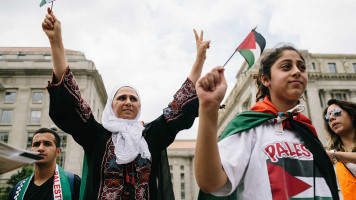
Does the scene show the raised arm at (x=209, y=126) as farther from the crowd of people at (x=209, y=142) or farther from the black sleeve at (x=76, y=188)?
the black sleeve at (x=76, y=188)

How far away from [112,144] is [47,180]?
132 cm


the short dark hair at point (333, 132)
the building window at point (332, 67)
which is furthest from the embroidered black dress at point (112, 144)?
the building window at point (332, 67)

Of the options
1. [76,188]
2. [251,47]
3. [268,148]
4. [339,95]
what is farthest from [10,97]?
[339,95]

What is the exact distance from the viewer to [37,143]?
11.2 feet

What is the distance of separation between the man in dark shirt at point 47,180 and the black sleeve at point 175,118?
1.27 metres

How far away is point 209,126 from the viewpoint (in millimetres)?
1268

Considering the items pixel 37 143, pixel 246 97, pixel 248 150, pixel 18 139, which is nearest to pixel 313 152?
pixel 248 150

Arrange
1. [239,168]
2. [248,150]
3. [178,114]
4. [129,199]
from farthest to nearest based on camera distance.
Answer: [178,114], [129,199], [248,150], [239,168]

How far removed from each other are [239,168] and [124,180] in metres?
1.04

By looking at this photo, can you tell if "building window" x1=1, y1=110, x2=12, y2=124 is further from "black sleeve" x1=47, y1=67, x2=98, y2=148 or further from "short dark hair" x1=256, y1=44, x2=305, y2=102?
"short dark hair" x1=256, y1=44, x2=305, y2=102

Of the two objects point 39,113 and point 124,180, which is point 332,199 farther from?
point 39,113

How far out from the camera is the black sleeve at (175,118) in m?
2.52

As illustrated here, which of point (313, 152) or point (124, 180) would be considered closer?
point (313, 152)

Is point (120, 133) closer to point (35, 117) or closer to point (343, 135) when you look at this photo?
point (343, 135)
